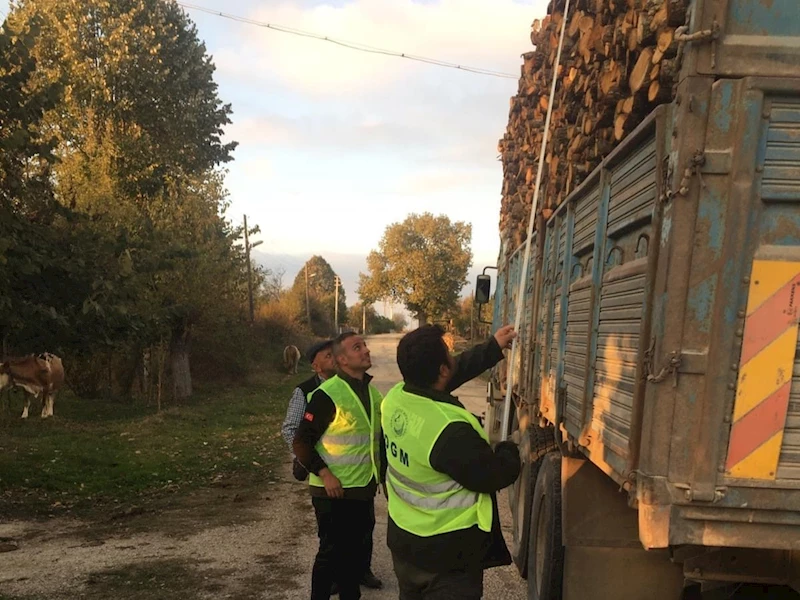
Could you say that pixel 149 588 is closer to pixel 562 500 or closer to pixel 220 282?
pixel 562 500

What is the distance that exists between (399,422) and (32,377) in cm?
1396

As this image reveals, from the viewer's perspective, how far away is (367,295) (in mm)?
57438

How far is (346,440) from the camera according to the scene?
4023 millimetres

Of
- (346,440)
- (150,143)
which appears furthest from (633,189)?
(150,143)

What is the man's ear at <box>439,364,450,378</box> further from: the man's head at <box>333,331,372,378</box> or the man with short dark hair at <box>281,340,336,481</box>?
the man with short dark hair at <box>281,340,336,481</box>

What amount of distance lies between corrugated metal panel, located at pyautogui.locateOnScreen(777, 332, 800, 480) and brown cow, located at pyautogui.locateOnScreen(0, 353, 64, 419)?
14787 mm

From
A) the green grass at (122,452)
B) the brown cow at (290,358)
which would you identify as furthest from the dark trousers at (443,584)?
the brown cow at (290,358)

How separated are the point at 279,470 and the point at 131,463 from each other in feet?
7.28

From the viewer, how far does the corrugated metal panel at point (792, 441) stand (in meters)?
2.16

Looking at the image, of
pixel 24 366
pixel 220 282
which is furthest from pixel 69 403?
pixel 220 282

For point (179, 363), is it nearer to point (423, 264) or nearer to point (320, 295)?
point (423, 264)

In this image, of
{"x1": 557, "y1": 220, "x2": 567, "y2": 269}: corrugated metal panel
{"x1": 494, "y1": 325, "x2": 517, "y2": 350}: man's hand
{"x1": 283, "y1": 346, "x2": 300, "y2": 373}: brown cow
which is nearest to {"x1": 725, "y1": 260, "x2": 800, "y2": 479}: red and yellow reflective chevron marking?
{"x1": 494, "y1": 325, "x2": 517, "y2": 350}: man's hand

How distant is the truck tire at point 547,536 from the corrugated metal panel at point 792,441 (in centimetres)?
168

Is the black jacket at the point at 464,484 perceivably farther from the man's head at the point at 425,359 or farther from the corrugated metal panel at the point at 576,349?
the corrugated metal panel at the point at 576,349
